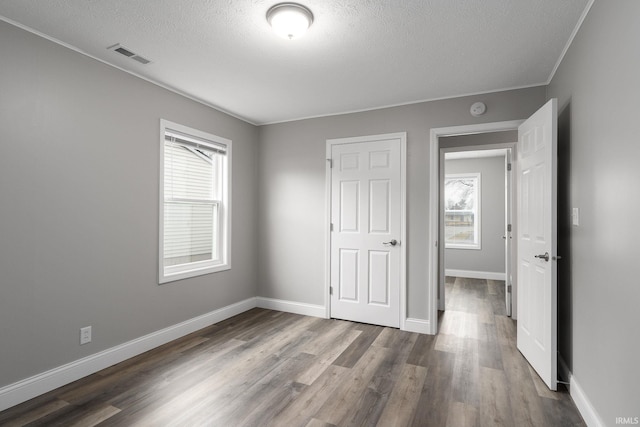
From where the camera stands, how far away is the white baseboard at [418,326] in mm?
3615

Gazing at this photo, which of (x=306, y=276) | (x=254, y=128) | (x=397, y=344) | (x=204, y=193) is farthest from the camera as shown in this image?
(x=254, y=128)

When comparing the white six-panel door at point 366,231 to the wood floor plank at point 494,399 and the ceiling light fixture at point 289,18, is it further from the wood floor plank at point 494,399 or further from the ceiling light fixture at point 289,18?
the ceiling light fixture at point 289,18

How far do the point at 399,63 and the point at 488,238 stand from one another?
Result: 534 cm

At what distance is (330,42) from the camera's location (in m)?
2.43

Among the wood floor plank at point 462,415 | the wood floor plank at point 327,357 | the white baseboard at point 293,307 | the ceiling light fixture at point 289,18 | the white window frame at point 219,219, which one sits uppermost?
the ceiling light fixture at point 289,18

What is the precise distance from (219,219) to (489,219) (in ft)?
18.3

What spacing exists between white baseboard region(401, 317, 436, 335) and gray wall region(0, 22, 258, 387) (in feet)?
8.05

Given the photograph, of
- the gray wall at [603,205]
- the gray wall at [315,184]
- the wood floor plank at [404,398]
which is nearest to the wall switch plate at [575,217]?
the gray wall at [603,205]

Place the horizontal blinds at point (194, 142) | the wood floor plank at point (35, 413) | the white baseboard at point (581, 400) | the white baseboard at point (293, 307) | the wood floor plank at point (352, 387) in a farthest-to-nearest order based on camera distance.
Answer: the white baseboard at point (293, 307), the horizontal blinds at point (194, 142), the wood floor plank at point (352, 387), the wood floor plank at point (35, 413), the white baseboard at point (581, 400)

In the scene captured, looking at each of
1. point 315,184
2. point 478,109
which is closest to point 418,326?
point 315,184

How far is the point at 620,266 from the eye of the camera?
165 cm

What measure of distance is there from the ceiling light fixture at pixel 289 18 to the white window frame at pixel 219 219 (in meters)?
1.74

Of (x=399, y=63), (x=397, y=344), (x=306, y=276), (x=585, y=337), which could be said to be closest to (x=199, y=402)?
(x=397, y=344)

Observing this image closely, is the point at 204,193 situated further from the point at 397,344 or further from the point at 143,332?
the point at 397,344
